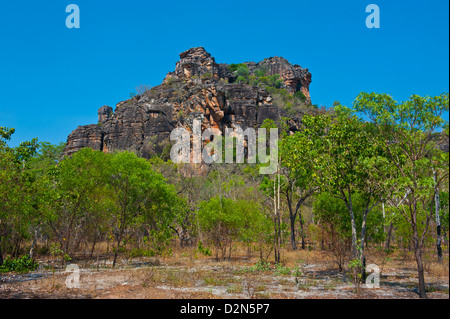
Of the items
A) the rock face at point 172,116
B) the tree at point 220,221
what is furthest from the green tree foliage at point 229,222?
the rock face at point 172,116

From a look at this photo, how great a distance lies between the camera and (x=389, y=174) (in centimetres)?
1062

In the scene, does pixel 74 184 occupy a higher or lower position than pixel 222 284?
higher

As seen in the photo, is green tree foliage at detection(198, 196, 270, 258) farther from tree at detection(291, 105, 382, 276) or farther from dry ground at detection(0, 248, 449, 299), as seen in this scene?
tree at detection(291, 105, 382, 276)

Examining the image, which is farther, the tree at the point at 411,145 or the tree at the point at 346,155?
the tree at the point at 346,155

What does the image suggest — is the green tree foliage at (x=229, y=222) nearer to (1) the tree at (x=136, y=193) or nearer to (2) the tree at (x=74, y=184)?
(1) the tree at (x=136, y=193)

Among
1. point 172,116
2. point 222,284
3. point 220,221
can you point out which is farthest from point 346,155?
point 172,116

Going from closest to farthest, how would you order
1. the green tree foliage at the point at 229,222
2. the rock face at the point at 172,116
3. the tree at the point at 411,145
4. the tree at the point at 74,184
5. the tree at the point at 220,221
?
1. the tree at the point at 411,145
2. the tree at the point at 74,184
3. the green tree foliage at the point at 229,222
4. the tree at the point at 220,221
5. the rock face at the point at 172,116

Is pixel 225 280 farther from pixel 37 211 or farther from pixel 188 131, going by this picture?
pixel 188 131

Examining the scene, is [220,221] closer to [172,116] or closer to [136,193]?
[136,193]

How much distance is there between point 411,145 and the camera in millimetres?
9883

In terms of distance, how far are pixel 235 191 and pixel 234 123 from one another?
1181 inches

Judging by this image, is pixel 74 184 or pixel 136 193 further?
pixel 136 193

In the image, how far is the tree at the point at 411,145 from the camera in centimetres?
933
